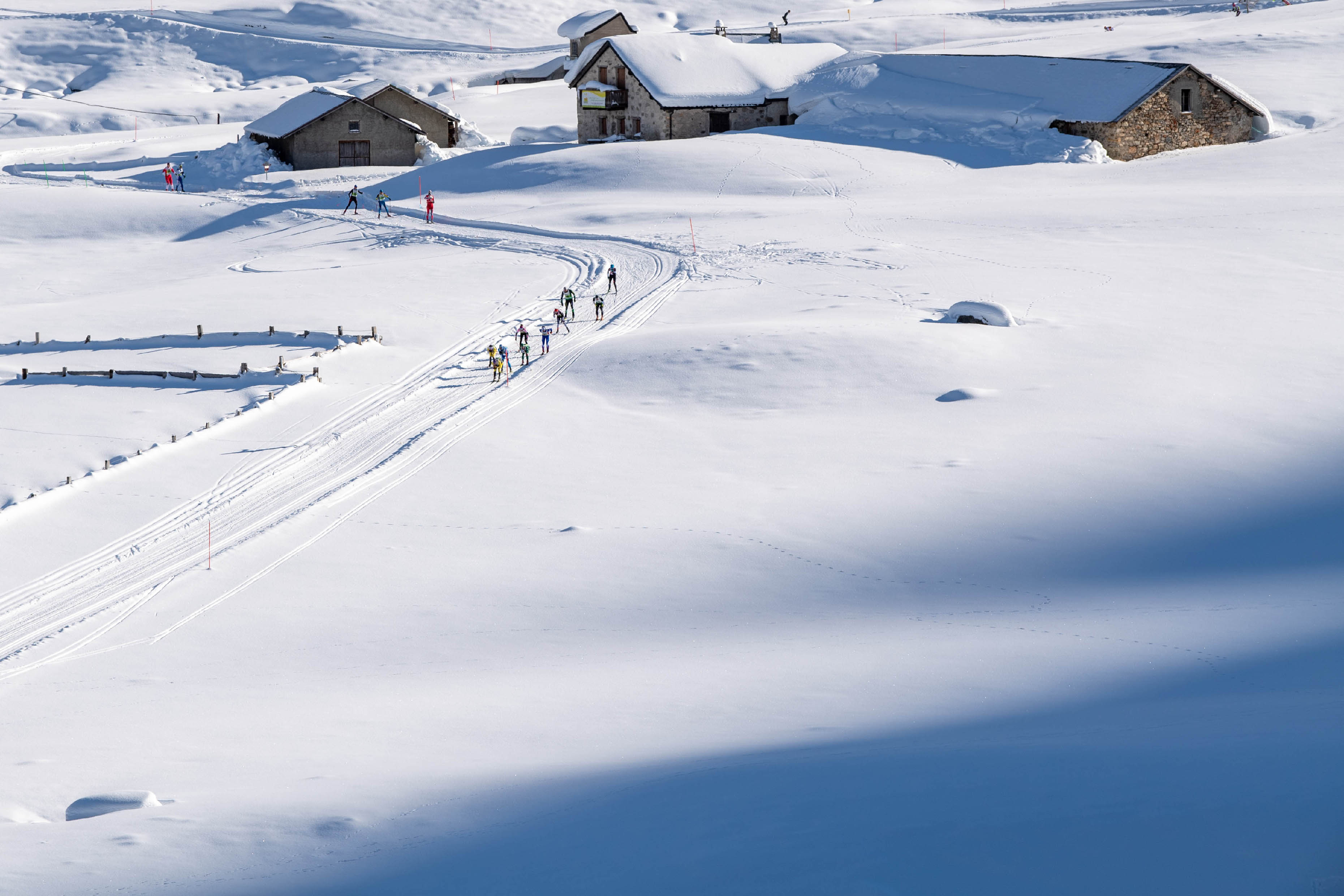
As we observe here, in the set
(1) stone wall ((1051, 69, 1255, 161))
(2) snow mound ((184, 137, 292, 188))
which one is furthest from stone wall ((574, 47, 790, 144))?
(2) snow mound ((184, 137, 292, 188))

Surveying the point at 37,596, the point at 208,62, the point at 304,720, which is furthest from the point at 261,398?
the point at 208,62

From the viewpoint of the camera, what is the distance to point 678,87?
6106cm

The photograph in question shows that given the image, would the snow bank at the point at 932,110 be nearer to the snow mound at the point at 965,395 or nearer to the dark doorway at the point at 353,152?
the dark doorway at the point at 353,152

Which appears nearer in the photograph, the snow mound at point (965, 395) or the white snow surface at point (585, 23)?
the snow mound at point (965, 395)

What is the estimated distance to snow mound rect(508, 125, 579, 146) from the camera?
67.4 meters

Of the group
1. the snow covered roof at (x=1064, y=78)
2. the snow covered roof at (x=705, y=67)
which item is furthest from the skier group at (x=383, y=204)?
the snow covered roof at (x=1064, y=78)

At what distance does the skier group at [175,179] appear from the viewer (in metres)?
57.4

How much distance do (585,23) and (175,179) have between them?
35.9 m

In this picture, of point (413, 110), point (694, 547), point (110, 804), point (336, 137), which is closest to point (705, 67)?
point (413, 110)

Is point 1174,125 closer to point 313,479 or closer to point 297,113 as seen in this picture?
point 297,113

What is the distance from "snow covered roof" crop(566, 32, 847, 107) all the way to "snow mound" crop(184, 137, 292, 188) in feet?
51.8

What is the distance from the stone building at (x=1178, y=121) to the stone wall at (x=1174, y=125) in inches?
0.9

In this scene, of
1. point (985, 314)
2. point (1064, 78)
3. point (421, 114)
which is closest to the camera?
point (985, 314)

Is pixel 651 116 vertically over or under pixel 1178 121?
over
